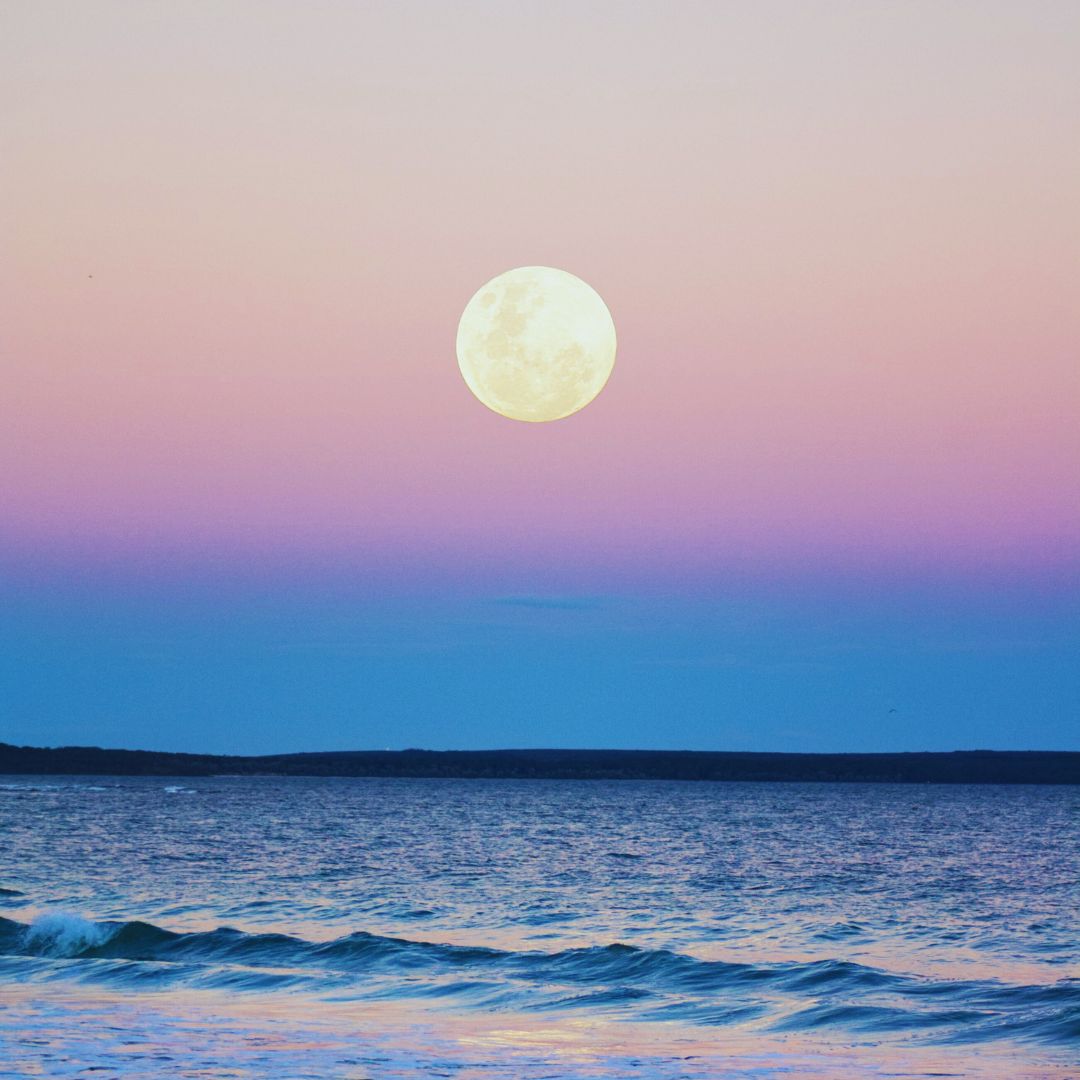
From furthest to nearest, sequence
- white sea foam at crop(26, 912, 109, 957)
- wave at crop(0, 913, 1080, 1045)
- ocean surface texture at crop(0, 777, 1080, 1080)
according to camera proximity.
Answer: white sea foam at crop(26, 912, 109, 957)
wave at crop(0, 913, 1080, 1045)
ocean surface texture at crop(0, 777, 1080, 1080)

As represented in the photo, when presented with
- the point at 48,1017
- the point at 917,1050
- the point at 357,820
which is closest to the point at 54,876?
the point at 48,1017

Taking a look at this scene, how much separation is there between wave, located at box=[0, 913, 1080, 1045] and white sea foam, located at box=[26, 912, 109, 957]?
4 cm

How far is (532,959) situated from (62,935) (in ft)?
36.0

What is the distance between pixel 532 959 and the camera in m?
29.4

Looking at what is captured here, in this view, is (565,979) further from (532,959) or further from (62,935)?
(62,935)

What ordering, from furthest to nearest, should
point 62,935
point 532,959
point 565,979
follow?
point 62,935 < point 532,959 < point 565,979

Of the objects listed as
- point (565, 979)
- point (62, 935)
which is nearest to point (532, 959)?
point (565, 979)

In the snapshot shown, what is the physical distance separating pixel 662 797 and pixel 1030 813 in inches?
1702

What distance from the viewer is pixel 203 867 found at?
168ft

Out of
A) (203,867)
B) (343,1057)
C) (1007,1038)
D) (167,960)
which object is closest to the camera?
(343,1057)

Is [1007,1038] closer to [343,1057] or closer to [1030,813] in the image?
[343,1057]

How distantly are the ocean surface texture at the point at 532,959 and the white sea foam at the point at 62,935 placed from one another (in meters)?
0.08

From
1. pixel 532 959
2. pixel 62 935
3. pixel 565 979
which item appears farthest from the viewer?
pixel 62 935

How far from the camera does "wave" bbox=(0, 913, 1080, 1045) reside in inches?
880
